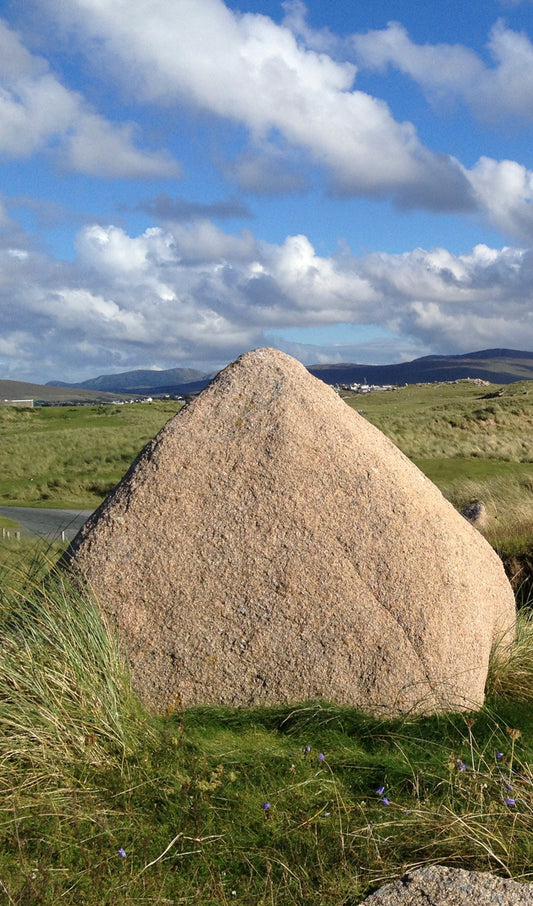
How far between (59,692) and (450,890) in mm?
2777

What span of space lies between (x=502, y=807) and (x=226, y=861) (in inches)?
65.0

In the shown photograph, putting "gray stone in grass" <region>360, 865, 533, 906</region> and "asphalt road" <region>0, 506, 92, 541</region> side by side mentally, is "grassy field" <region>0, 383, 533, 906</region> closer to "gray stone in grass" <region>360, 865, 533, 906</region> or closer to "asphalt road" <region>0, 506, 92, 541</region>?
"gray stone in grass" <region>360, 865, 533, 906</region>

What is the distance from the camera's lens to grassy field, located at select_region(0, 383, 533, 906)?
3.92 meters

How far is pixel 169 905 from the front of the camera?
376 cm

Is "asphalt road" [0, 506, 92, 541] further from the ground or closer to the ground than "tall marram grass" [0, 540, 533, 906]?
closer to the ground

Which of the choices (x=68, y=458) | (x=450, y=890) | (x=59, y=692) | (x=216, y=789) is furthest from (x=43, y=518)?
(x=450, y=890)

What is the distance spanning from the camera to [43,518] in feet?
87.5

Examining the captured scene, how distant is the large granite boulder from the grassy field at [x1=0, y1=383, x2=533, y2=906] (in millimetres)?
218

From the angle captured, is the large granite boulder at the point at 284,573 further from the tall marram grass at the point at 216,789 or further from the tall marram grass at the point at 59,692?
the tall marram grass at the point at 59,692

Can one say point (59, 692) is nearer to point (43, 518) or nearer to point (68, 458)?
point (43, 518)

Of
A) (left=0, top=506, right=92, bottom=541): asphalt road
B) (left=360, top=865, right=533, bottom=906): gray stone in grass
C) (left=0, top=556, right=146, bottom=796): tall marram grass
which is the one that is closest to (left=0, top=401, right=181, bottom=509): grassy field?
(left=0, top=506, right=92, bottom=541): asphalt road

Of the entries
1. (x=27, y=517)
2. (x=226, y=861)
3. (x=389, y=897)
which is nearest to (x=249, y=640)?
(x=226, y=861)

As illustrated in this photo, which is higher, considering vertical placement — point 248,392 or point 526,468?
point 248,392

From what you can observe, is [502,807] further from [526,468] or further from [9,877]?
[526,468]
